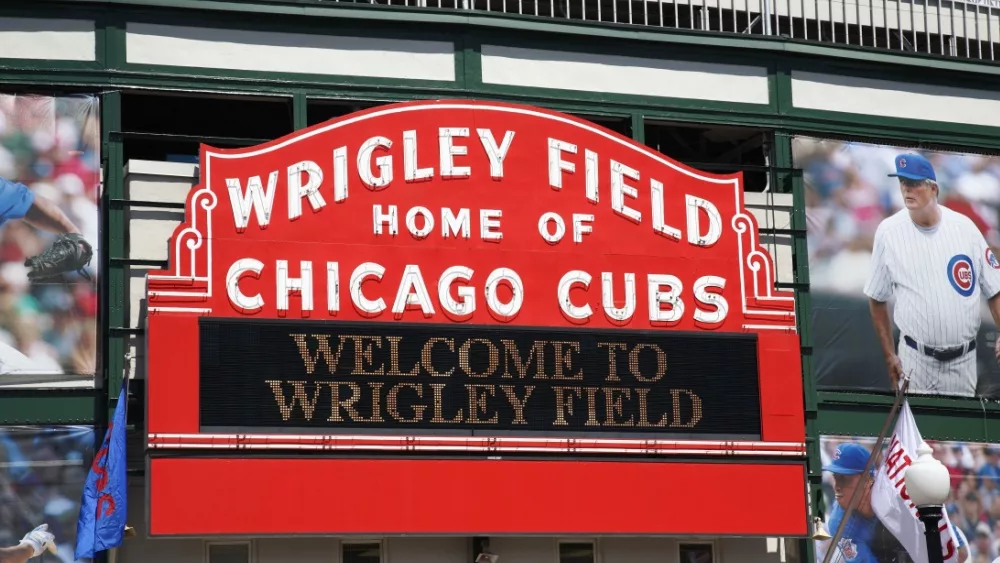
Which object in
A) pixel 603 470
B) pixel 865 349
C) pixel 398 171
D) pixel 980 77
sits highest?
pixel 980 77

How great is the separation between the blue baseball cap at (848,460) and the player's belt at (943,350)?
2146 mm

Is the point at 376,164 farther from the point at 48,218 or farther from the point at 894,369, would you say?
the point at 894,369

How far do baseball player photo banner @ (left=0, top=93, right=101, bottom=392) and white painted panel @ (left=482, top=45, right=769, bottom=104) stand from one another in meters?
6.36

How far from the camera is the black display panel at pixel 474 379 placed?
78.9 ft

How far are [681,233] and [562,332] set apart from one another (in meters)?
2.82

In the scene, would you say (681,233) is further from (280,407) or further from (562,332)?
(280,407)

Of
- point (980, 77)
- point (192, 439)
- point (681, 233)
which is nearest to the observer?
point (192, 439)

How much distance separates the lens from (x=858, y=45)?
30359 millimetres

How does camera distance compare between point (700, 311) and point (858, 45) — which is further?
point (858, 45)

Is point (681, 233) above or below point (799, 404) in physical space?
above

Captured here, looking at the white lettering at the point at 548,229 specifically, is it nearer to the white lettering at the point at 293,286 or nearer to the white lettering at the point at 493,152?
the white lettering at the point at 493,152

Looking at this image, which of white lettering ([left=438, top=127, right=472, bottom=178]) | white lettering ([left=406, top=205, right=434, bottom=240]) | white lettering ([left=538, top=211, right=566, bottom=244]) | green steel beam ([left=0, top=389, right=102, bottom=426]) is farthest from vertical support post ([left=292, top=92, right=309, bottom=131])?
green steel beam ([left=0, top=389, right=102, bottom=426])

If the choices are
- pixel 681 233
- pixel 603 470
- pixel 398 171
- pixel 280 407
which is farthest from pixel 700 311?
pixel 280 407

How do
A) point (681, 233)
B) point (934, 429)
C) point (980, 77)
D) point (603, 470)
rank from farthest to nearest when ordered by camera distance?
point (980, 77)
point (934, 429)
point (681, 233)
point (603, 470)
